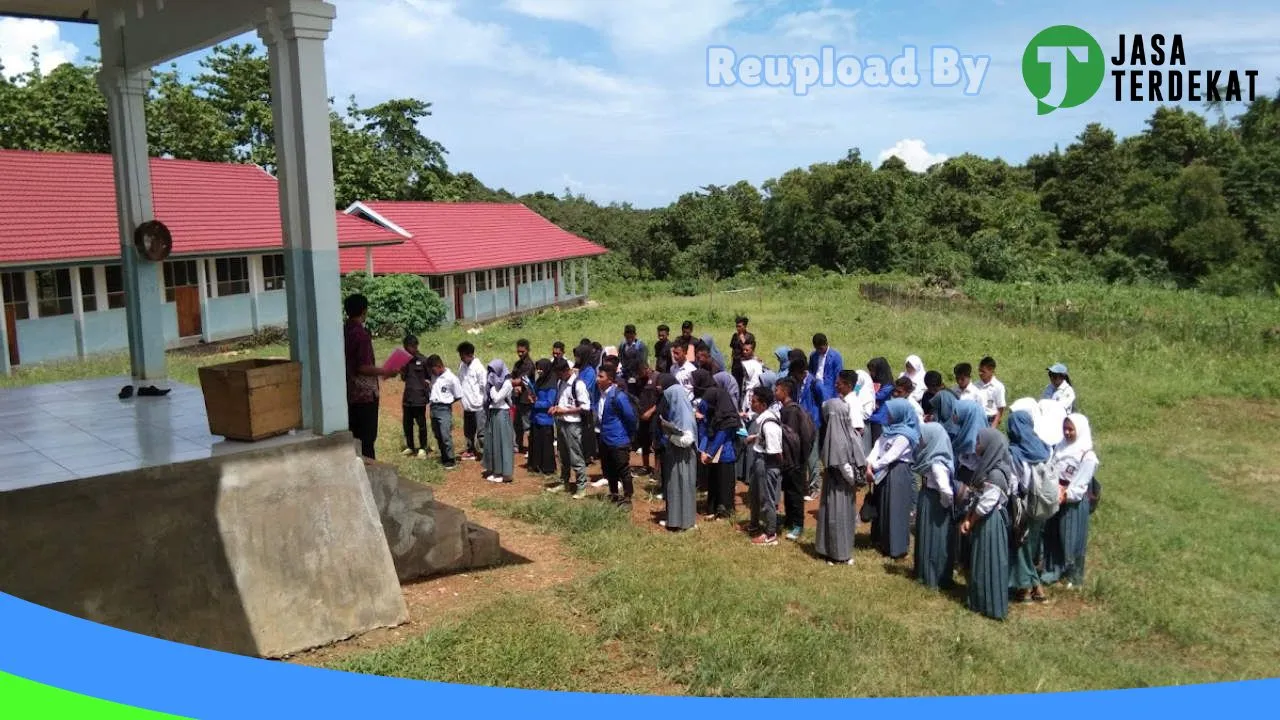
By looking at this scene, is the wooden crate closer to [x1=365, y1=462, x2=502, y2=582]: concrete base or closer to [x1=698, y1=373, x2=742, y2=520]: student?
[x1=365, y1=462, x2=502, y2=582]: concrete base

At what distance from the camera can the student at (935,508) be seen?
6.92 metres

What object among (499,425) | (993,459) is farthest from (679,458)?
(993,459)

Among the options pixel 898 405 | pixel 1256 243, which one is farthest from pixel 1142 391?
pixel 1256 243

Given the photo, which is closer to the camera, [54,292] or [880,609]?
[880,609]

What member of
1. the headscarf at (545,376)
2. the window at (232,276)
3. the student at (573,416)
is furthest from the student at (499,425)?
the window at (232,276)

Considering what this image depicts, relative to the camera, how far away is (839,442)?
24.8ft

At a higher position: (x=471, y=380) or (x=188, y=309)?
(x=188, y=309)

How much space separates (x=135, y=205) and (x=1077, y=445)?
27.4 feet

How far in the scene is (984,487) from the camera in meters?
6.48

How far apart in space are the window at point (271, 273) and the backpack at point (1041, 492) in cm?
1771

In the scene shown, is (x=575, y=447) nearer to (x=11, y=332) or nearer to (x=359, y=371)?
(x=359, y=371)

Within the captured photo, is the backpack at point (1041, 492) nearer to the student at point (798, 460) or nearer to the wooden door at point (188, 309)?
the student at point (798, 460)

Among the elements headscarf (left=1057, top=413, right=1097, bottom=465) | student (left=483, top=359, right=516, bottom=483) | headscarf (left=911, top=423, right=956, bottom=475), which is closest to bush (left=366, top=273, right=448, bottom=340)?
student (left=483, top=359, right=516, bottom=483)

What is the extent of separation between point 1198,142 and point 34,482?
41.8 meters
